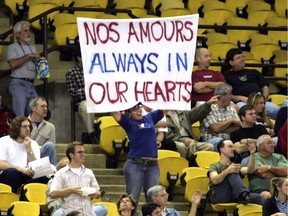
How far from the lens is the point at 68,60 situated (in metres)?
20.2

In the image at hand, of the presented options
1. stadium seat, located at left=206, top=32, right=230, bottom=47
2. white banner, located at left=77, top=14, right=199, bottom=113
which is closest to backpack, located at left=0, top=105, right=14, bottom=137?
white banner, located at left=77, top=14, right=199, bottom=113

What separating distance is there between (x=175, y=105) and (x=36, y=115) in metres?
2.22

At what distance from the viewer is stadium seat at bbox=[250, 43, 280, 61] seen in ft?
70.7

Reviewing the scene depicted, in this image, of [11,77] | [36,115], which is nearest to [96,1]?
[11,77]

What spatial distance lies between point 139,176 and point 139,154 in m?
0.24

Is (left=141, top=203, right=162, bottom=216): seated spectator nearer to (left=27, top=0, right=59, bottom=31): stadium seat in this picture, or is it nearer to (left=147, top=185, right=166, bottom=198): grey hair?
(left=147, top=185, right=166, bottom=198): grey hair

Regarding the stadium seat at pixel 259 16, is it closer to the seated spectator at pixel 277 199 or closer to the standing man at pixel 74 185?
the seated spectator at pixel 277 199

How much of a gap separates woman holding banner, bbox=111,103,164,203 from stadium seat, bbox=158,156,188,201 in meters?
0.86

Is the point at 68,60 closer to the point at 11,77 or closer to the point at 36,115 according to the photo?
the point at 11,77

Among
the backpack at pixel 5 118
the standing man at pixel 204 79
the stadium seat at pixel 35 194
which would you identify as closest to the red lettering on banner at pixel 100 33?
the stadium seat at pixel 35 194

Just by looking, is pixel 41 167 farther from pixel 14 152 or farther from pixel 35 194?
pixel 14 152

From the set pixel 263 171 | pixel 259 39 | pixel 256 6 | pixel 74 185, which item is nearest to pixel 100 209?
pixel 74 185

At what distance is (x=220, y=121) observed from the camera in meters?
18.5

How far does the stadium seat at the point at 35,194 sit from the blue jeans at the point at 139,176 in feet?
2.99
